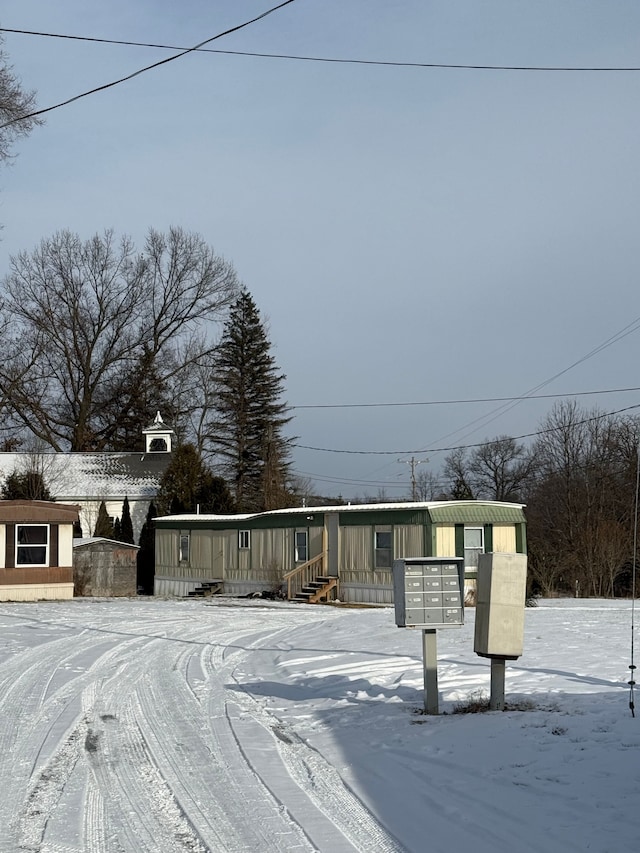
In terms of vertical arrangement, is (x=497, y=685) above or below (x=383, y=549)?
below

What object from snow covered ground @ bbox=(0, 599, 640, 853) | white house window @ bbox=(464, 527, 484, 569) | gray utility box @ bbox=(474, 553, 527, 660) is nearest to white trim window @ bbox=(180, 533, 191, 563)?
white house window @ bbox=(464, 527, 484, 569)

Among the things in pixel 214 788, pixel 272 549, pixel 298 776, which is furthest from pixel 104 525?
pixel 214 788

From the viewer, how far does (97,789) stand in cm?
706

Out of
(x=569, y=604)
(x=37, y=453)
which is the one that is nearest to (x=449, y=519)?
(x=569, y=604)

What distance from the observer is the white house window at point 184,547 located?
36688mm

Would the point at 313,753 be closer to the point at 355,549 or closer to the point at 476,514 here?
the point at 476,514

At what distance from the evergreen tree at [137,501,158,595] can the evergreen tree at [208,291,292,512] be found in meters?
14.1

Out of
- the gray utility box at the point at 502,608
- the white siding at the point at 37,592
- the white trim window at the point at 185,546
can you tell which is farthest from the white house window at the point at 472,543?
the gray utility box at the point at 502,608

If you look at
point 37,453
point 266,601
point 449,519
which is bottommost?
point 266,601

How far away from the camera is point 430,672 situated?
950 centimetres

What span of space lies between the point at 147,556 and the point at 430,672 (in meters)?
33.9

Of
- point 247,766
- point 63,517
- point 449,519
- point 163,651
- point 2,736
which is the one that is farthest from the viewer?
point 63,517

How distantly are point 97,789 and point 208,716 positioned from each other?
3.04 m

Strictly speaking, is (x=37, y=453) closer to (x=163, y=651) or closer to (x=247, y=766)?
(x=163, y=651)
